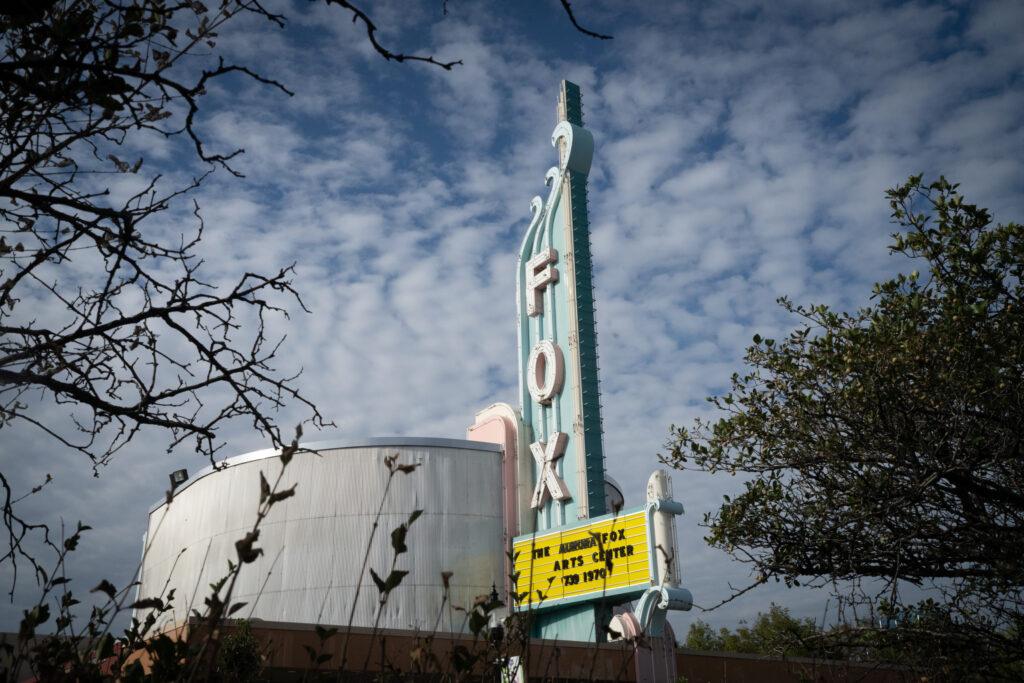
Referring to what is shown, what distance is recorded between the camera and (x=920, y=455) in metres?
9.70

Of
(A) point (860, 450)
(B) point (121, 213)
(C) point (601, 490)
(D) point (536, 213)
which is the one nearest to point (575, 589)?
(C) point (601, 490)

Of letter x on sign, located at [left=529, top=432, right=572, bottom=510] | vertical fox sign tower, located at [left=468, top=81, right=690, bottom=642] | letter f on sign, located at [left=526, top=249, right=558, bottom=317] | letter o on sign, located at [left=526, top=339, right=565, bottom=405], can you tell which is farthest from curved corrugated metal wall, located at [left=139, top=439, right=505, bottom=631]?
letter f on sign, located at [left=526, top=249, right=558, bottom=317]

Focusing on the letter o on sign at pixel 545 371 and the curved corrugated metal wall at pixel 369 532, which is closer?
the curved corrugated metal wall at pixel 369 532

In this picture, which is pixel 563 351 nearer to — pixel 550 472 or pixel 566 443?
pixel 566 443

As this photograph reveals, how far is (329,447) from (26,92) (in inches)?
1049

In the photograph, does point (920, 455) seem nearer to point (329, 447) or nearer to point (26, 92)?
point (26, 92)

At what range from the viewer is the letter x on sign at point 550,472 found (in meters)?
26.3

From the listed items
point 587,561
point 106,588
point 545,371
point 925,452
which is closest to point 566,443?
point 545,371

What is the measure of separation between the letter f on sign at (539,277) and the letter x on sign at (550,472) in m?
5.12

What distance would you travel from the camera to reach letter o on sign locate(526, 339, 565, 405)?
1075 inches

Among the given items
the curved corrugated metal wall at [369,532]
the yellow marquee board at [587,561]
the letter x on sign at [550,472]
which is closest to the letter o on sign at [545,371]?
the letter x on sign at [550,472]

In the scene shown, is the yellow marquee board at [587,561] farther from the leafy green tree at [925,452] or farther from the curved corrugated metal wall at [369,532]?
the leafy green tree at [925,452]

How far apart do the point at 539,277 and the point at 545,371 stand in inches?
139

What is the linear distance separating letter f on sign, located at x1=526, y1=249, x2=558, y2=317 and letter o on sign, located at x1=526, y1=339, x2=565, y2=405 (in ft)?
5.74
